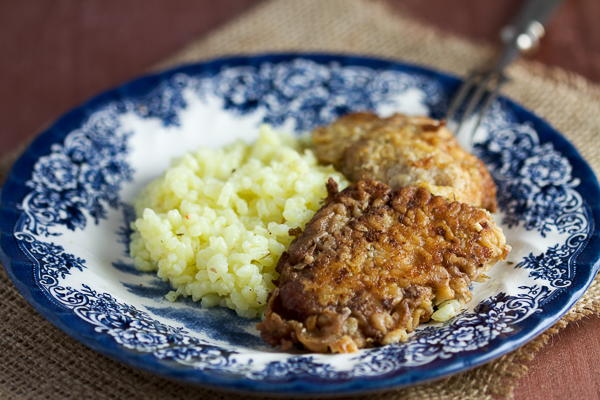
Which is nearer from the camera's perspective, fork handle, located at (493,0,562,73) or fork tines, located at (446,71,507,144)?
fork tines, located at (446,71,507,144)

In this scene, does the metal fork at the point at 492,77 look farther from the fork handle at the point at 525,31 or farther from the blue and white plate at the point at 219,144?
the blue and white plate at the point at 219,144

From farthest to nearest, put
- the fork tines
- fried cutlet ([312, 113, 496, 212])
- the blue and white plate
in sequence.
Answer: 1. the fork tines
2. fried cutlet ([312, 113, 496, 212])
3. the blue and white plate

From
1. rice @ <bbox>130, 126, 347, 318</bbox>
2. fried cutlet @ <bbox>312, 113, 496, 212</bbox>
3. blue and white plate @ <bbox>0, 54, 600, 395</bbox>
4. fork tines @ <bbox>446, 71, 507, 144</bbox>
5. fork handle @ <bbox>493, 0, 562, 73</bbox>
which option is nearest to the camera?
blue and white plate @ <bbox>0, 54, 600, 395</bbox>

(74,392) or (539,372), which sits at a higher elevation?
(74,392)

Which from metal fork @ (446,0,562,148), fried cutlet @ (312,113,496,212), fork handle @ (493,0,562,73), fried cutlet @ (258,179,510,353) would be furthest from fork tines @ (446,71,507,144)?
fried cutlet @ (258,179,510,353)

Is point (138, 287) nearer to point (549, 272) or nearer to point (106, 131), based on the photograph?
point (106, 131)

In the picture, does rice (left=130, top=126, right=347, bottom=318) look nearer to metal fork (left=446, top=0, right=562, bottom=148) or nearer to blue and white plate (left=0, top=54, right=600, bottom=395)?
blue and white plate (left=0, top=54, right=600, bottom=395)

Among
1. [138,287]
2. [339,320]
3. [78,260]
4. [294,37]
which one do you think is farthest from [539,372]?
[294,37]
